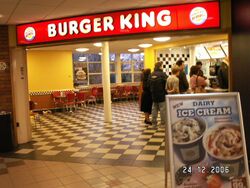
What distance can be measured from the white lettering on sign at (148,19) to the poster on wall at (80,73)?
33.5 feet

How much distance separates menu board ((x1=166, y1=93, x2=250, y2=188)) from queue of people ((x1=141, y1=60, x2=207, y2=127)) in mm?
3405

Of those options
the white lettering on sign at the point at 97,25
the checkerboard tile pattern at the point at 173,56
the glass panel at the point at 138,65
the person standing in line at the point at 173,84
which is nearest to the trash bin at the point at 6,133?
the white lettering on sign at the point at 97,25

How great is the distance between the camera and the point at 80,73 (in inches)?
582

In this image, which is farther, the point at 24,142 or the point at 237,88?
the point at 24,142

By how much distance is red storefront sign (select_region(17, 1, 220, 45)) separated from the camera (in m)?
4.52

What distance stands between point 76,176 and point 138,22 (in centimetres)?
259

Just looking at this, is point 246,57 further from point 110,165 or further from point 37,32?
point 37,32

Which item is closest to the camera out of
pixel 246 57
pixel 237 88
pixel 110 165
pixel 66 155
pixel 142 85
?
pixel 246 57

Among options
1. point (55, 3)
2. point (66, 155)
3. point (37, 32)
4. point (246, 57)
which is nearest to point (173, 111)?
point (246, 57)

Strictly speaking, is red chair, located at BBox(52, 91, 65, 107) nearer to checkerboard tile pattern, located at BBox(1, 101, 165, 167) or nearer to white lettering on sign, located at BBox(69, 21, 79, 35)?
checkerboard tile pattern, located at BBox(1, 101, 165, 167)

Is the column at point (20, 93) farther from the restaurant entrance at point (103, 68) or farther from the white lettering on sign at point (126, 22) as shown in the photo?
the white lettering on sign at point (126, 22)

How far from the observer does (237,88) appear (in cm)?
430

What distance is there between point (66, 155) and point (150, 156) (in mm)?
1548

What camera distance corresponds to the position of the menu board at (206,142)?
2.61 metres
